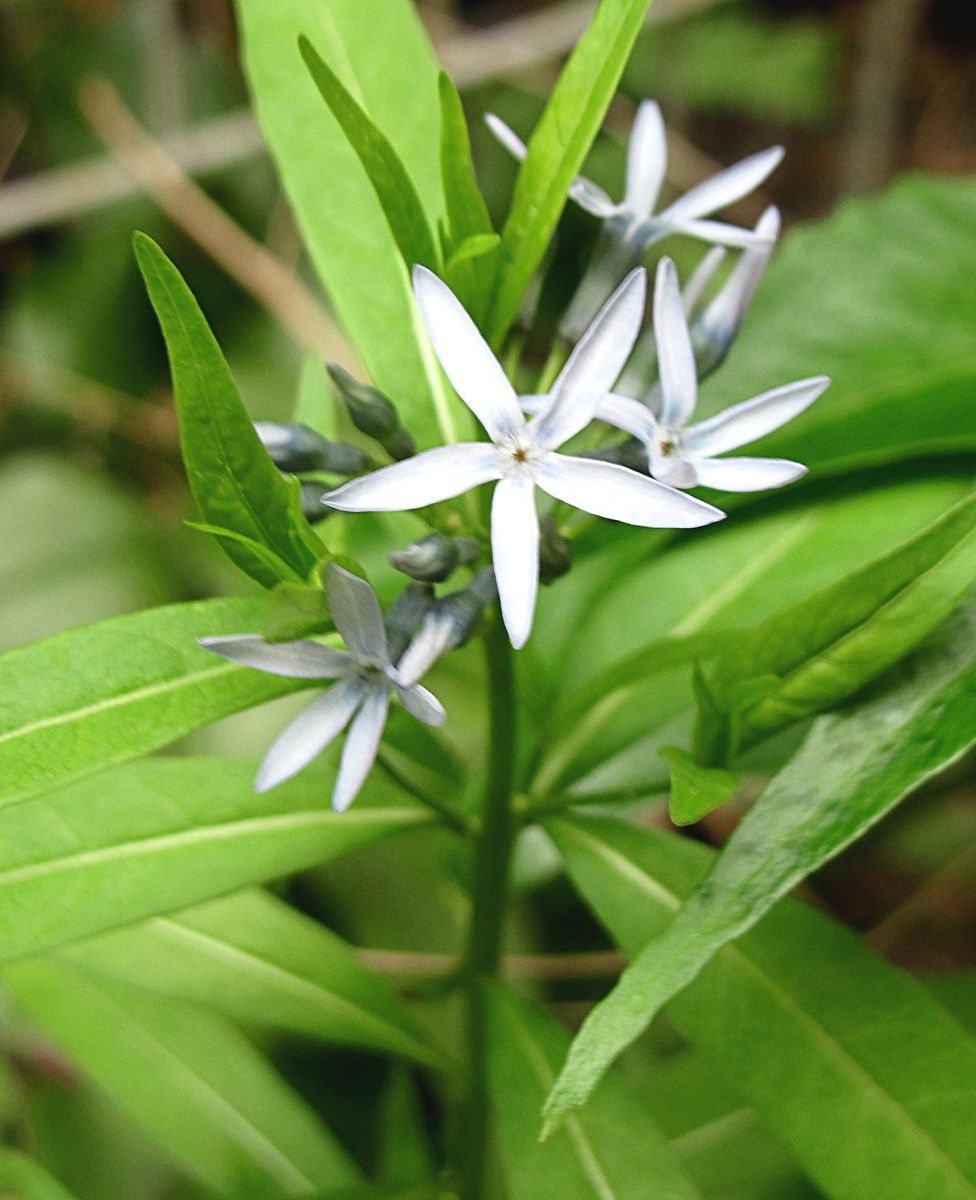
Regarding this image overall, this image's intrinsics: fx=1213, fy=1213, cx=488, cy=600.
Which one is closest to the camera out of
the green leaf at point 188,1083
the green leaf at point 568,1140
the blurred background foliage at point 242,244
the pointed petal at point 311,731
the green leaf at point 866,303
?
the pointed petal at point 311,731

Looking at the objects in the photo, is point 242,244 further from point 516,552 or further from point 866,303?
point 516,552

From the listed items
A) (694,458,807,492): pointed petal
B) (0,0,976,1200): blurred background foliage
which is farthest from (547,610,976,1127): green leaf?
(0,0,976,1200): blurred background foliage

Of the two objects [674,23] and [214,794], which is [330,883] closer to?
[214,794]

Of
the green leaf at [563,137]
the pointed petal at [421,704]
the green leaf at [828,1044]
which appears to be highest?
the green leaf at [563,137]

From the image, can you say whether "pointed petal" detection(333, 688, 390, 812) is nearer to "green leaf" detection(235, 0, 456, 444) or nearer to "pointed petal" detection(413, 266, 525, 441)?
"pointed petal" detection(413, 266, 525, 441)

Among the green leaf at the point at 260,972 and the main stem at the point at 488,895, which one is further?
the green leaf at the point at 260,972

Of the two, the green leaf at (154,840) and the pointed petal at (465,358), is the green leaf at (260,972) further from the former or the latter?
the pointed petal at (465,358)

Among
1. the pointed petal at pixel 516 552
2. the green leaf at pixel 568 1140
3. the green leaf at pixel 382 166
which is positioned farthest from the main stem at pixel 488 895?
the green leaf at pixel 382 166

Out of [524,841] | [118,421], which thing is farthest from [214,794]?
[118,421]
